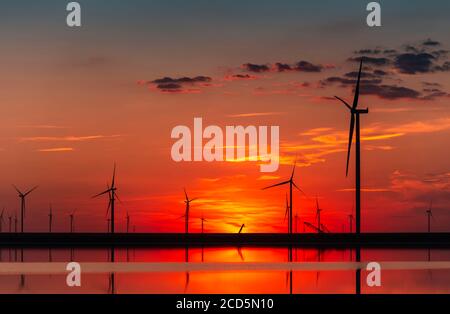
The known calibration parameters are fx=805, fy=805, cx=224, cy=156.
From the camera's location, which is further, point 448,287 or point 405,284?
point 405,284

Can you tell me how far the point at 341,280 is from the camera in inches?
2432

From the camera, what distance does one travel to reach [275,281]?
57625 mm

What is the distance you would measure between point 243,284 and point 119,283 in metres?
8.78
